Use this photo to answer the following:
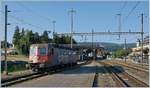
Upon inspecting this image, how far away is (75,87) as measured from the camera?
22.6m

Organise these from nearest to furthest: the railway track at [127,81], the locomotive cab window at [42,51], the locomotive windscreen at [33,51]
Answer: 1. the railway track at [127,81]
2. the locomotive cab window at [42,51]
3. the locomotive windscreen at [33,51]

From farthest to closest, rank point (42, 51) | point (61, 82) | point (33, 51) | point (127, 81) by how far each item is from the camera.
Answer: point (33, 51)
point (42, 51)
point (127, 81)
point (61, 82)

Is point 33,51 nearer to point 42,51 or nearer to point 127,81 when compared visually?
point 42,51

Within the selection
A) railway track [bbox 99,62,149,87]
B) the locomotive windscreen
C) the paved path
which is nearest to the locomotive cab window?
the locomotive windscreen

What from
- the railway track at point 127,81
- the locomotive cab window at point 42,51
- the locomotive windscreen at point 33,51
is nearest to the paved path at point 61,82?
the railway track at point 127,81

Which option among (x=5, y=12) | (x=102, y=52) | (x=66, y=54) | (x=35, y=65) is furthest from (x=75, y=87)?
(x=102, y=52)

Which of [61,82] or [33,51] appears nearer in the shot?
[61,82]

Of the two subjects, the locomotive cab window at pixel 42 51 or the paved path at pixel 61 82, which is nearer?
the paved path at pixel 61 82

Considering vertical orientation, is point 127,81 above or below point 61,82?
below

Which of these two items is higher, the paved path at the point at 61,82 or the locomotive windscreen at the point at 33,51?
the locomotive windscreen at the point at 33,51

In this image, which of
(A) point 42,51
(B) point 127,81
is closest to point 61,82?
(B) point 127,81

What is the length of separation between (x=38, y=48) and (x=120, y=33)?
63863 millimetres

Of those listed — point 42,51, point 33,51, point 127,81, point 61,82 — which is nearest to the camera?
point 61,82

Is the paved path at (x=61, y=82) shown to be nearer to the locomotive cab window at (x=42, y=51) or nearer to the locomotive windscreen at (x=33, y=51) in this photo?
the locomotive cab window at (x=42, y=51)
